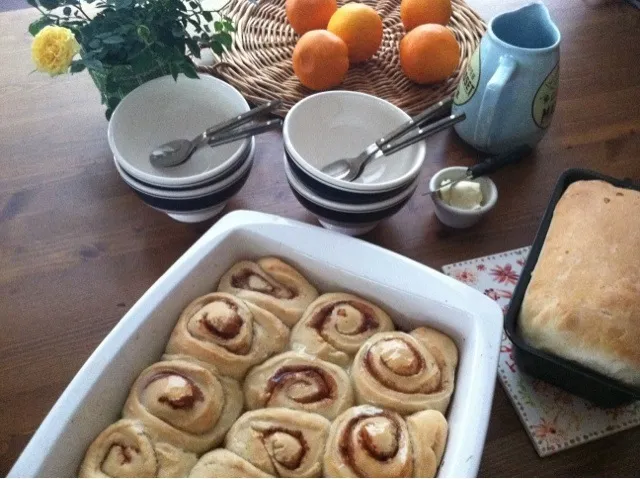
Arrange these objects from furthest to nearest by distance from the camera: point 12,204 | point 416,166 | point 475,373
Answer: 1. point 12,204
2. point 416,166
3. point 475,373

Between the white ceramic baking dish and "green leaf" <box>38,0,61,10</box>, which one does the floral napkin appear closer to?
the white ceramic baking dish

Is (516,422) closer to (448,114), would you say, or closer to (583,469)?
(583,469)

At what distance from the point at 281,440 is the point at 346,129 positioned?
0.46m

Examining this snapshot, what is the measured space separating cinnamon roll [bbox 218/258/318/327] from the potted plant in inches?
11.8

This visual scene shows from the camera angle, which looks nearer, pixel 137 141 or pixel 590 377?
pixel 590 377

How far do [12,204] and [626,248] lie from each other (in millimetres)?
778

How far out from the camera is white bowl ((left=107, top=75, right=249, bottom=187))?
809mm

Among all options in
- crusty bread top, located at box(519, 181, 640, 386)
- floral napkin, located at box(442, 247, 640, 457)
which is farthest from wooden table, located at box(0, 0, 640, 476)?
crusty bread top, located at box(519, 181, 640, 386)

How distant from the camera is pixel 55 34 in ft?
2.30

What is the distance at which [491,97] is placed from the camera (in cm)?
78

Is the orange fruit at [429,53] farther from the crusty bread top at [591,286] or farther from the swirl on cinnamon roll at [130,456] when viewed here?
the swirl on cinnamon roll at [130,456]

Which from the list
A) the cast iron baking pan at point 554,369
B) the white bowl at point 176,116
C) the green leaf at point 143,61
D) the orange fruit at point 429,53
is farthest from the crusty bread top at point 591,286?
the green leaf at point 143,61

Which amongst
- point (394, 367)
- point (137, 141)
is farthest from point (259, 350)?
point (137, 141)

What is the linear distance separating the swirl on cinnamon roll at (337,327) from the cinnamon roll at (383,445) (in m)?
0.07
